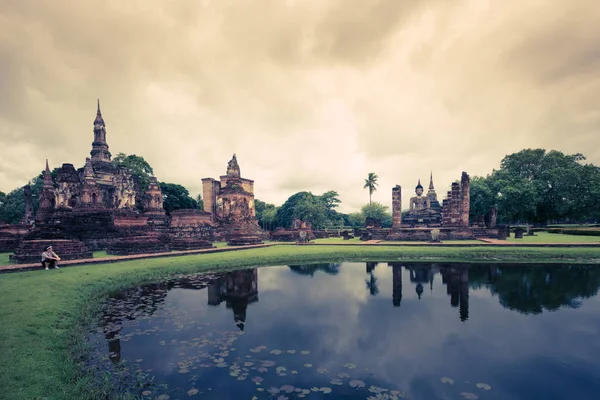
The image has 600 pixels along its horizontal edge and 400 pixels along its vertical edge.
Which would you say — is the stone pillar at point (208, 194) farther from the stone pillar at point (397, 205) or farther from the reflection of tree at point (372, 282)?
the reflection of tree at point (372, 282)

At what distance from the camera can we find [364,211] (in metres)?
89.0

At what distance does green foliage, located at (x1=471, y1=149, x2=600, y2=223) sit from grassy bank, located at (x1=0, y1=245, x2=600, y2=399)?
25.5 m

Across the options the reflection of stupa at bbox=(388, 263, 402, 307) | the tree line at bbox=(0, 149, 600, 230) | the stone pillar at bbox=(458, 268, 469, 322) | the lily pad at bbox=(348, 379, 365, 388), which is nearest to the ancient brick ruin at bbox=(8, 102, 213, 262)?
the tree line at bbox=(0, 149, 600, 230)

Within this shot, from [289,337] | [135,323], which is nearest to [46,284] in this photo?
[135,323]

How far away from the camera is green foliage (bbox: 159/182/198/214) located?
2090 inches


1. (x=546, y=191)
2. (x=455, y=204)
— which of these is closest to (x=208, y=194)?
(x=455, y=204)

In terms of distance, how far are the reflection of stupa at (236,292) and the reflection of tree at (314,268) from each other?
269 centimetres

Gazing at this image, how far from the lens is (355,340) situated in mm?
6562

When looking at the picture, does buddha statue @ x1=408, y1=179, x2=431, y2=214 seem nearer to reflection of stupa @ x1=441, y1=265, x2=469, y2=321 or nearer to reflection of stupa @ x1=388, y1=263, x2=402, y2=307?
reflection of stupa @ x1=388, y1=263, x2=402, y2=307

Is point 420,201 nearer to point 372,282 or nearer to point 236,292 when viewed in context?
point 372,282

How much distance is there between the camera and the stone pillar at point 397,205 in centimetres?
3189

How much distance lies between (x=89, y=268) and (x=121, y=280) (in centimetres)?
292

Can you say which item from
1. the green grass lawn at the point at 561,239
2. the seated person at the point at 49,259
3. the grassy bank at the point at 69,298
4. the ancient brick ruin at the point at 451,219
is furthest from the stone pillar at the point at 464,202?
the seated person at the point at 49,259

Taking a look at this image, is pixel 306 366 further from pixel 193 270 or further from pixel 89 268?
pixel 89 268
